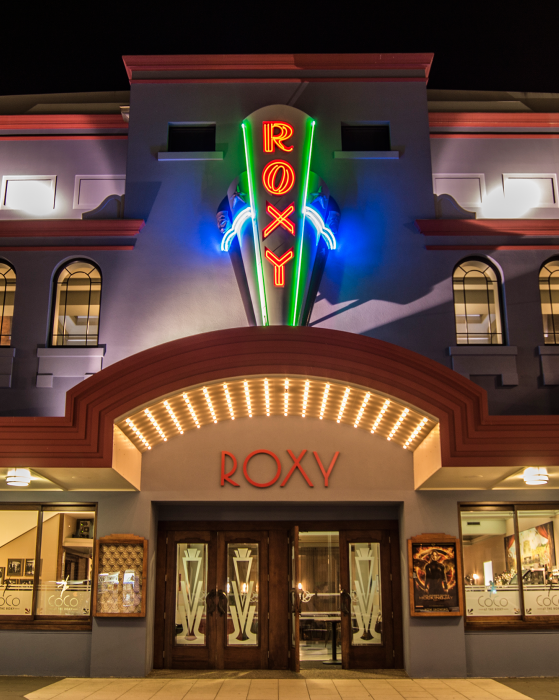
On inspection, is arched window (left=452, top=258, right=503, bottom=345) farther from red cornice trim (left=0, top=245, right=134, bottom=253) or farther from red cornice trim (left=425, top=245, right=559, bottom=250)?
red cornice trim (left=0, top=245, right=134, bottom=253)

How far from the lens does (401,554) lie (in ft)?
43.9

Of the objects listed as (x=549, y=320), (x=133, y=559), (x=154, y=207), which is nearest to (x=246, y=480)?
(x=133, y=559)

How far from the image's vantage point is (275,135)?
13805 millimetres

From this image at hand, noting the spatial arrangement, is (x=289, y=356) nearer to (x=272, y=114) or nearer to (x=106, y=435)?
(x=106, y=435)

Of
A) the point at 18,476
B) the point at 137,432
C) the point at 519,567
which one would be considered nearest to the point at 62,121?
the point at 137,432

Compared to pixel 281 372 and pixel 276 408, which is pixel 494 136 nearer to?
pixel 276 408

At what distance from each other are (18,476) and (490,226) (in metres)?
9.98

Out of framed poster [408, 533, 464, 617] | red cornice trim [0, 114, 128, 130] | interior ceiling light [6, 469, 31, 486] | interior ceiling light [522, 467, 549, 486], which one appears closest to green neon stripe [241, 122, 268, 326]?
red cornice trim [0, 114, 128, 130]

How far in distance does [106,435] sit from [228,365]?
2189mm

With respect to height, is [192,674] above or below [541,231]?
below

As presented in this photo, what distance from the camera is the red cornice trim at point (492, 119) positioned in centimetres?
1538

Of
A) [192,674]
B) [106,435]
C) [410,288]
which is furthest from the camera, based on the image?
[410,288]

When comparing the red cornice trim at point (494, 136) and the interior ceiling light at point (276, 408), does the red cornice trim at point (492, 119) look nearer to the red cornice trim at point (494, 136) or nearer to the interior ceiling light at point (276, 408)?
the red cornice trim at point (494, 136)

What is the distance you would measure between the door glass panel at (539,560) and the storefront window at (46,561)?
8.14 m
